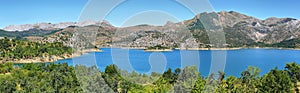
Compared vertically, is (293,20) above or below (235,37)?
above

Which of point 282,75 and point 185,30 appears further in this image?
point 282,75

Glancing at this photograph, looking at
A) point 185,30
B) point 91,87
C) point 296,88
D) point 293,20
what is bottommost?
point 296,88

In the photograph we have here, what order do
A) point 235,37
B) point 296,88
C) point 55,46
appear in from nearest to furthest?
1. point 296,88
2. point 55,46
3. point 235,37

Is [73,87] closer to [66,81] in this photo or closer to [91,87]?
[66,81]

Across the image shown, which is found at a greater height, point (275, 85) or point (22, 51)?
point (22, 51)

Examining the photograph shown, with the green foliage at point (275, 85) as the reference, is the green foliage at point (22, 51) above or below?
above

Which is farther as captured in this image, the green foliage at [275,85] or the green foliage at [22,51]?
the green foliage at [22,51]

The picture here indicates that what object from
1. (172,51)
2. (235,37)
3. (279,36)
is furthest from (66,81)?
(279,36)

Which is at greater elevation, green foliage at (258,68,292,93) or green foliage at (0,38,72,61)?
green foliage at (0,38,72,61)

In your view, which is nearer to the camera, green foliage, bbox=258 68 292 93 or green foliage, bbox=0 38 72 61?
green foliage, bbox=258 68 292 93

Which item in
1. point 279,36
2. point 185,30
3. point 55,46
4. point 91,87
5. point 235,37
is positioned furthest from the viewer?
point 279,36

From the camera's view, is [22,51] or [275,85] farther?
[22,51]
